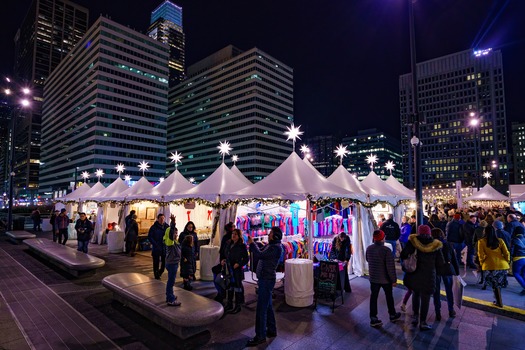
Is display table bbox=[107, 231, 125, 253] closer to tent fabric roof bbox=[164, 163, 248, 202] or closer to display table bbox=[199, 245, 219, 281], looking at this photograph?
tent fabric roof bbox=[164, 163, 248, 202]

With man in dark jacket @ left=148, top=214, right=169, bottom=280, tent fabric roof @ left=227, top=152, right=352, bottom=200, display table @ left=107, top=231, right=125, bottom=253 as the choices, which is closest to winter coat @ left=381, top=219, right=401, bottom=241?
tent fabric roof @ left=227, top=152, right=352, bottom=200

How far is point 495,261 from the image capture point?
6.75 m

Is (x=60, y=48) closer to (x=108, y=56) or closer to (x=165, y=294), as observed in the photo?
(x=108, y=56)

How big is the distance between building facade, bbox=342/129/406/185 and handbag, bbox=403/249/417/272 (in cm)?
14276

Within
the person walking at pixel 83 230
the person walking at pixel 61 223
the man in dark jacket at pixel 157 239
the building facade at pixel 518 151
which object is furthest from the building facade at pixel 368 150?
the man in dark jacket at pixel 157 239

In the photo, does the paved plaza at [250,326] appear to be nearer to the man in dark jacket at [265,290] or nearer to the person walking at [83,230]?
the man in dark jacket at [265,290]

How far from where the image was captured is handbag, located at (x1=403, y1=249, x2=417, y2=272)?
5703 millimetres

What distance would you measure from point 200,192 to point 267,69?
114241 millimetres

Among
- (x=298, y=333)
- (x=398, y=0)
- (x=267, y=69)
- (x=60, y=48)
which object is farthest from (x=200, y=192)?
(x=60, y=48)

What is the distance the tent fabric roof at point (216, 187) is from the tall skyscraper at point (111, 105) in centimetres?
8661

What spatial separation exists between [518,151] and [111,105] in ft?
512

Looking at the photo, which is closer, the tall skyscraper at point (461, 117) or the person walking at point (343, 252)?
the person walking at point (343, 252)

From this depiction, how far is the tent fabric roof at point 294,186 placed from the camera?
8852 millimetres

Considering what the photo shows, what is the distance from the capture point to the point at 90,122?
90312 millimetres
